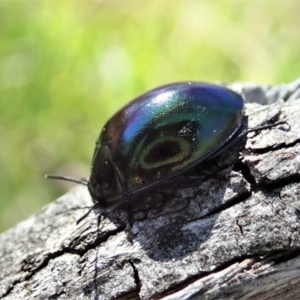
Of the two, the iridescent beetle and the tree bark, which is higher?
the iridescent beetle

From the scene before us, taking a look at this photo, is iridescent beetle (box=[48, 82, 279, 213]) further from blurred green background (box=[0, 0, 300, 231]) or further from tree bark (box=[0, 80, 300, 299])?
blurred green background (box=[0, 0, 300, 231])

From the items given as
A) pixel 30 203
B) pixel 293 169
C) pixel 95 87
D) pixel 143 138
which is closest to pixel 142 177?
pixel 143 138

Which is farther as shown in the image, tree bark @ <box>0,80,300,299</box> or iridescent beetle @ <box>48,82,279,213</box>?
iridescent beetle @ <box>48,82,279,213</box>

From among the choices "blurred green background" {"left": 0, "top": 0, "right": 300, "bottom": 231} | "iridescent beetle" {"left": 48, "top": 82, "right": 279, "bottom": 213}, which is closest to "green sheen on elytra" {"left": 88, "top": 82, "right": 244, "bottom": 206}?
"iridescent beetle" {"left": 48, "top": 82, "right": 279, "bottom": 213}

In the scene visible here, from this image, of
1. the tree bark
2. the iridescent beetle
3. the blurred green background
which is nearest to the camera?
the tree bark

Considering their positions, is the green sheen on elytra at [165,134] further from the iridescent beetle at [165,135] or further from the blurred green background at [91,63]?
the blurred green background at [91,63]

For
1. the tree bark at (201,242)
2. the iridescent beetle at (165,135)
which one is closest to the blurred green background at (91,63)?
the iridescent beetle at (165,135)

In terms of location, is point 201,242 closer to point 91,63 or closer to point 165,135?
point 165,135
